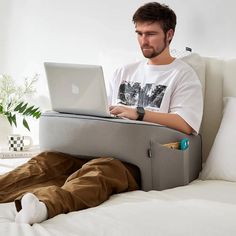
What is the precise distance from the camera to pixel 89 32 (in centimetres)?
337

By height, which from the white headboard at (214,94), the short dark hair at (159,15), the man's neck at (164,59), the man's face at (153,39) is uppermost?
the short dark hair at (159,15)

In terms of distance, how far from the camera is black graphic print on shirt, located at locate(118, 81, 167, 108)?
241cm

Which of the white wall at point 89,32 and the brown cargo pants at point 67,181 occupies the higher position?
the white wall at point 89,32

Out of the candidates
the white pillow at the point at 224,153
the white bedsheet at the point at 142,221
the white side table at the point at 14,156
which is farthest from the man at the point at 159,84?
the white bedsheet at the point at 142,221

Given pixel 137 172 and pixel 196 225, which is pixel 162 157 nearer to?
pixel 137 172

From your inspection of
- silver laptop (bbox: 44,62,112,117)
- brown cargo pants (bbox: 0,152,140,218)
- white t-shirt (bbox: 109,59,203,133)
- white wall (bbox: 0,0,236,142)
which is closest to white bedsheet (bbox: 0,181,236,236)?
brown cargo pants (bbox: 0,152,140,218)

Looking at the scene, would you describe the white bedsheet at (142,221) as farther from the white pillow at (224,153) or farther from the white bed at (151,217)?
the white pillow at (224,153)

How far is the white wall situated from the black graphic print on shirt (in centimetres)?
41

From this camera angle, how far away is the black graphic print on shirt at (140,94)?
95.0 inches

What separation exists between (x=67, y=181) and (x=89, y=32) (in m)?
1.64

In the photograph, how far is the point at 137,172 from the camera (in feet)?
6.92

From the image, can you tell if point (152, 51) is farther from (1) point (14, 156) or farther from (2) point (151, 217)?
(2) point (151, 217)

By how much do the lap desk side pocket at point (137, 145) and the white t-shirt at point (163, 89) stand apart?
20 centimetres

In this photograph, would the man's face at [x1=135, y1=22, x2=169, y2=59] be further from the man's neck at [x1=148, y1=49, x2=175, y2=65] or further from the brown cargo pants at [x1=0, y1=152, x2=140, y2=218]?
the brown cargo pants at [x1=0, y1=152, x2=140, y2=218]
